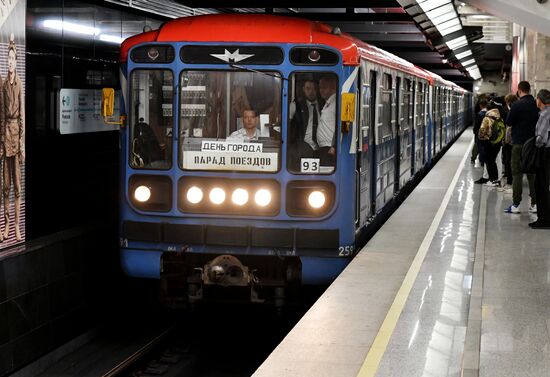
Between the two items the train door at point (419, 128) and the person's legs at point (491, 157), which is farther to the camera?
the person's legs at point (491, 157)

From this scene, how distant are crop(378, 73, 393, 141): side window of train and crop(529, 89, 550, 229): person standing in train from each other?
5.58 ft

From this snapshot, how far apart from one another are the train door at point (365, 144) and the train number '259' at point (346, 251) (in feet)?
1.75

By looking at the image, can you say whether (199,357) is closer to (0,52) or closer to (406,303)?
(406,303)

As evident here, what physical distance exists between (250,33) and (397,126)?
4.62 meters

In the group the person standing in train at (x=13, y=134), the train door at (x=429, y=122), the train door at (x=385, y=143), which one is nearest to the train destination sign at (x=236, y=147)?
the person standing in train at (x=13, y=134)

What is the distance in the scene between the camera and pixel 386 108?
440 inches

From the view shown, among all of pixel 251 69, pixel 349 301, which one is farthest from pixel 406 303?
pixel 251 69

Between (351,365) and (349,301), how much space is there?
164 cm

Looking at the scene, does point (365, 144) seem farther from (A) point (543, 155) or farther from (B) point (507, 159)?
(B) point (507, 159)

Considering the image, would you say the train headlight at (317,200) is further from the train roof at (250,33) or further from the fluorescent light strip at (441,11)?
the fluorescent light strip at (441,11)

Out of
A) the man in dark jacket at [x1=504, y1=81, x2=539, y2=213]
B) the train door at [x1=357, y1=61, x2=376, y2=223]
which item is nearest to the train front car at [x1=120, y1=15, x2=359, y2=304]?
the train door at [x1=357, y1=61, x2=376, y2=223]

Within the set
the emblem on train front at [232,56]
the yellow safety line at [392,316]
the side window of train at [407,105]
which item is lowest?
the yellow safety line at [392,316]

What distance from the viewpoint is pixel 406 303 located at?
750 centimetres

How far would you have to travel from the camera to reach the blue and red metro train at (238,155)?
326 inches
